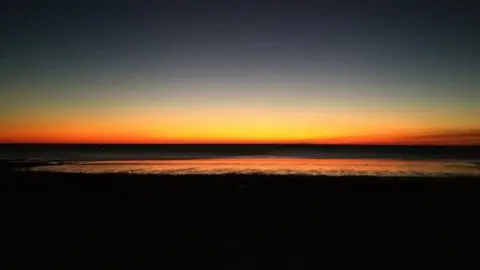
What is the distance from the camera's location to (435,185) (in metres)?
22.5

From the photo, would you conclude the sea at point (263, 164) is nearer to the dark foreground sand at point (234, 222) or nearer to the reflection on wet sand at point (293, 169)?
the reflection on wet sand at point (293, 169)

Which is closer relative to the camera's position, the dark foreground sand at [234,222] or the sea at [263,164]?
the dark foreground sand at [234,222]

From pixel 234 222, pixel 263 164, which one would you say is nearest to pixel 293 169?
pixel 263 164

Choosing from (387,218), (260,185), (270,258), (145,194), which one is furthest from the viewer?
(260,185)

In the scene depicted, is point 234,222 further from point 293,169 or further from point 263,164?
point 263,164

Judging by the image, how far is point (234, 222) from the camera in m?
13.0

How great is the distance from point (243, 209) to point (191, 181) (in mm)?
9822

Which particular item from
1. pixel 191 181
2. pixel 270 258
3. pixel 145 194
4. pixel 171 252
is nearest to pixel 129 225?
pixel 171 252

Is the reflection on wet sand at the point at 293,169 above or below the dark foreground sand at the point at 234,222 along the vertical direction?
above

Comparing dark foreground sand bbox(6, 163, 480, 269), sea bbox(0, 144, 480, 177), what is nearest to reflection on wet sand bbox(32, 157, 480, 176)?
sea bbox(0, 144, 480, 177)

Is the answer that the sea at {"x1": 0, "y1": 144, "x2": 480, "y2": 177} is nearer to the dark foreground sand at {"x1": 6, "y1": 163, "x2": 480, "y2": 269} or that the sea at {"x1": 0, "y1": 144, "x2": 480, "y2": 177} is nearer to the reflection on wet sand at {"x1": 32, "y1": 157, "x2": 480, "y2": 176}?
the reflection on wet sand at {"x1": 32, "y1": 157, "x2": 480, "y2": 176}

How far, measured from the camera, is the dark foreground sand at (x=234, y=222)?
9750 mm

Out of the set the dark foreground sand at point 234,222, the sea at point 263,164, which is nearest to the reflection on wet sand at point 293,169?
the sea at point 263,164

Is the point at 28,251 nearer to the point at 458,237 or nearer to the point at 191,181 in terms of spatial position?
the point at 458,237
